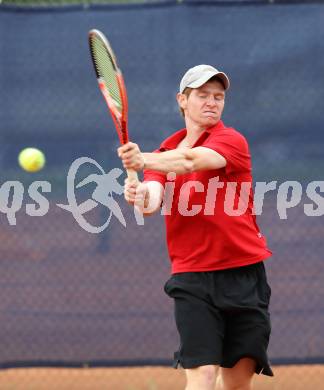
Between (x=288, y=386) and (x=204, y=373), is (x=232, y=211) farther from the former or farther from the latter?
(x=288, y=386)

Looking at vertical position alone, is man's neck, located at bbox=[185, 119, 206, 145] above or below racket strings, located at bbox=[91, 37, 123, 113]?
below

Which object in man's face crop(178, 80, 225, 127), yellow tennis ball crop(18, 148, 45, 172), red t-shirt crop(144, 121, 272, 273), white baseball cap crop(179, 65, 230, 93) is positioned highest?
white baseball cap crop(179, 65, 230, 93)

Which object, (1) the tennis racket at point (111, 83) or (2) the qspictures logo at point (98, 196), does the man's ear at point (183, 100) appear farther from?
(2) the qspictures logo at point (98, 196)

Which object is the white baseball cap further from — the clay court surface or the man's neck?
the clay court surface

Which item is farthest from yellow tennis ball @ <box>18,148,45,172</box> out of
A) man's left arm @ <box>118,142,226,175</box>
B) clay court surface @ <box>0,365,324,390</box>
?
man's left arm @ <box>118,142,226,175</box>

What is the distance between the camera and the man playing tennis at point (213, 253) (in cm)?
360

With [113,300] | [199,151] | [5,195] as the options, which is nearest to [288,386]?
[113,300]

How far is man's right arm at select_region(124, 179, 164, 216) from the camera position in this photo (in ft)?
11.1

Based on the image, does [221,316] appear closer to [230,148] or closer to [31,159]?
[230,148]

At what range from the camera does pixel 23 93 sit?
5082 millimetres

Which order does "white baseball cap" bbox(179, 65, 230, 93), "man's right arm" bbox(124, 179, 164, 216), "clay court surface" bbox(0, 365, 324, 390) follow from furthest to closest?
"clay court surface" bbox(0, 365, 324, 390)
"white baseball cap" bbox(179, 65, 230, 93)
"man's right arm" bbox(124, 179, 164, 216)

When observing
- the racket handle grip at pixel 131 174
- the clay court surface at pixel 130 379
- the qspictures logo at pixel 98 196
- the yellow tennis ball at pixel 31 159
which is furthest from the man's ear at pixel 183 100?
the clay court surface at pixel 130 379

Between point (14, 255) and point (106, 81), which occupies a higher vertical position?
point (106, 81)

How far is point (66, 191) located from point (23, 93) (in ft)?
1.86
